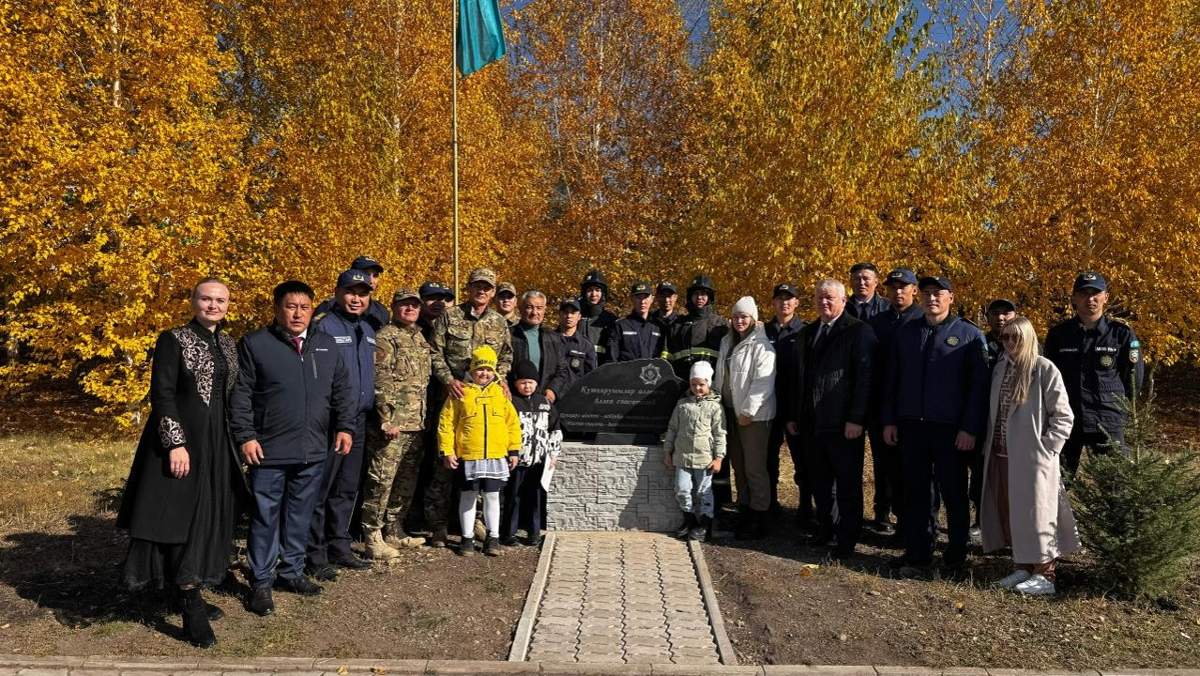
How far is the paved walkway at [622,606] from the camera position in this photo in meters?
4.50

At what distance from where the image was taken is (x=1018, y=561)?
5633 mm

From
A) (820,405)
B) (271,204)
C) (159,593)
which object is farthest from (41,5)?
(820,405)

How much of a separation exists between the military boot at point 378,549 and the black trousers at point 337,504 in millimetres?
228

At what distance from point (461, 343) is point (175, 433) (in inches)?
100

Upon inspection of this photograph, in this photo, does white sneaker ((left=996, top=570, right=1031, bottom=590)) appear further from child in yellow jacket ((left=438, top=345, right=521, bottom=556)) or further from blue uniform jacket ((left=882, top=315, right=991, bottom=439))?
child in yellow jacket ((left=438, top=345, right=521, bottom=556))

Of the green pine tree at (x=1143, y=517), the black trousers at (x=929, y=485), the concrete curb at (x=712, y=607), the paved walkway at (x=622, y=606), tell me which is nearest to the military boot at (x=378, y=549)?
the paved walkway at (x=622, y=606)

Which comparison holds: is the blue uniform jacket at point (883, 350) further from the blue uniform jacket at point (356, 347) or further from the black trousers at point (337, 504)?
the black trousers at point (337, 504)

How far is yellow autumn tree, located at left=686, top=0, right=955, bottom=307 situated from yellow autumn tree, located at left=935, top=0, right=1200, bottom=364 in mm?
1036

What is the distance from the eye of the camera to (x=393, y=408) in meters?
6.21

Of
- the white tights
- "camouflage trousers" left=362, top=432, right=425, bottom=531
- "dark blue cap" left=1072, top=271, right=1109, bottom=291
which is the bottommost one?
the white tights

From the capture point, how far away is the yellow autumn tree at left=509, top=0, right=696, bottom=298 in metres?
21.7

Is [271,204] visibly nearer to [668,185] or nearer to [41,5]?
[41,5]

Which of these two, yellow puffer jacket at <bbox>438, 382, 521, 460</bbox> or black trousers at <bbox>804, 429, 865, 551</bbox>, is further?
black trousers at <bbox>804, 429, 865, 551</bbox>

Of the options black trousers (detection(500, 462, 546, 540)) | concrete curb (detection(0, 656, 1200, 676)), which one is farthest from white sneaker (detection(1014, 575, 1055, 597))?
black trousers (detection(500, 462, 546, 540))
